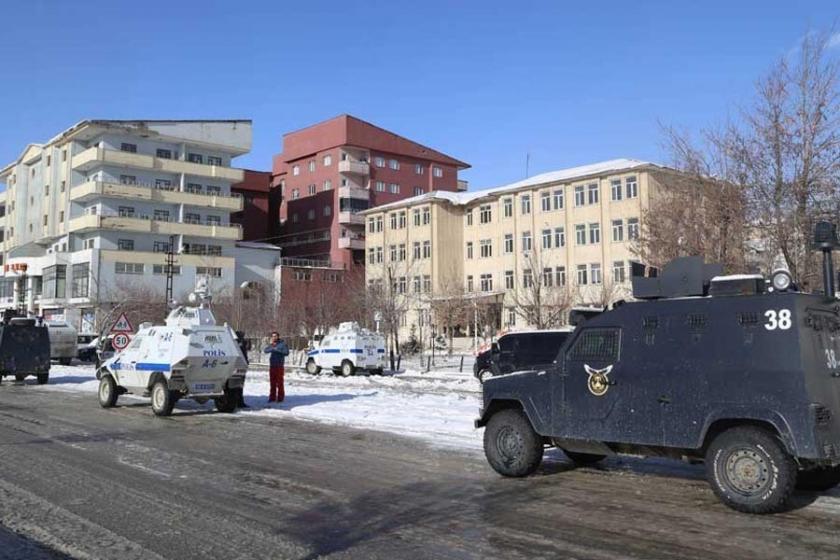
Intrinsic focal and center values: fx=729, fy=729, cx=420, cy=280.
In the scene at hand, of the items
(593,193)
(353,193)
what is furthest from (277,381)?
(353,193)

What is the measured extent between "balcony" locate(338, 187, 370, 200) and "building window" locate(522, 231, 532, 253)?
27091 mm

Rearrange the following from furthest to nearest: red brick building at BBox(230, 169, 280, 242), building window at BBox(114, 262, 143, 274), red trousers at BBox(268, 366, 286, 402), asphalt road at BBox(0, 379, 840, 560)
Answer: red brick building at BBox(230, 169, 280, 242)
building window at BBox(114, 262, 143, 274)
red trousers at BBox(268, 366, 286, 402)
asphalt road at BBox(0, 379, 840, 560)

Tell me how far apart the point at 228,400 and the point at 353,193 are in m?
66.2

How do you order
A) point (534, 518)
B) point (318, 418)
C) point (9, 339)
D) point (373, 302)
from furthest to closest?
point (373, 302)
point (9, 339)
point (318, 418)
point (534, 518)

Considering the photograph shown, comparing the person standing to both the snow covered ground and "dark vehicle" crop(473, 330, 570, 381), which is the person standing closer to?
the snow covered ground

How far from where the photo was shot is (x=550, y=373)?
8828mm

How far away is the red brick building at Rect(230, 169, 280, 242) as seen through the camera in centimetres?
9194

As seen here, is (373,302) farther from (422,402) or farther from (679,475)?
(679,475)

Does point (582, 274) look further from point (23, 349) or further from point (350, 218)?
point (23, 349)

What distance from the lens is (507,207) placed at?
6244 centimetres

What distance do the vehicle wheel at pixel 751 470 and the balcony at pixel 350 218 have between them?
2963 inches

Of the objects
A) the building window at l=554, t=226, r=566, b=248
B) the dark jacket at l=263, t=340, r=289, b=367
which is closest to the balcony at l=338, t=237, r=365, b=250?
the building window at l=554, t=226, r=566, b=248

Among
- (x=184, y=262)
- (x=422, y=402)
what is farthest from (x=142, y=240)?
(x=422, y=402)

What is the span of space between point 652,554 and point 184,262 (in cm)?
7274
